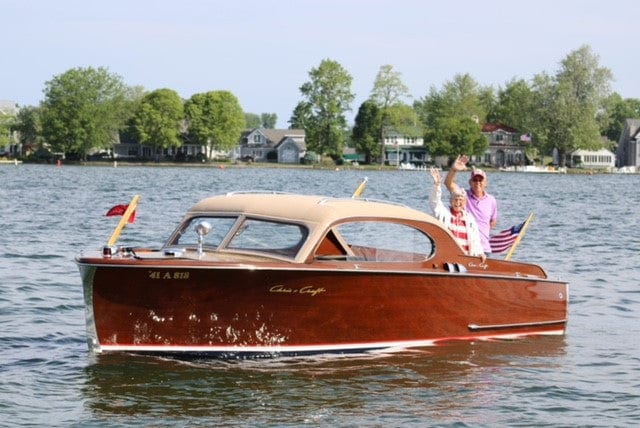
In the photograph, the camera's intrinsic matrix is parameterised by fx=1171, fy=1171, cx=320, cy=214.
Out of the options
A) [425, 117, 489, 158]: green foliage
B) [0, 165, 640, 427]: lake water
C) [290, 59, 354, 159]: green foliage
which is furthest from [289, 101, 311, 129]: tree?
[0, 165, 640, 427]: lake water

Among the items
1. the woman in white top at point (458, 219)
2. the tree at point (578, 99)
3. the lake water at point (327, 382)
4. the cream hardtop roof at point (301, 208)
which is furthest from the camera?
the tree at point (578, 99)

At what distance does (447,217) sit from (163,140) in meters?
135

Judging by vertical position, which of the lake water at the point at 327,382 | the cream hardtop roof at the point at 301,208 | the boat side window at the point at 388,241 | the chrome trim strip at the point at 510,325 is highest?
the cream hardtop roof at the point at 301,208

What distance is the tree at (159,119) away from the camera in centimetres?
14838

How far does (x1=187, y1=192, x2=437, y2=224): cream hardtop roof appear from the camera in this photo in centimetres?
1418

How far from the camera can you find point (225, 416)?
467 inches

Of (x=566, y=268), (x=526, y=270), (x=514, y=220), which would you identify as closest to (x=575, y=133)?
(x=514, y=220)

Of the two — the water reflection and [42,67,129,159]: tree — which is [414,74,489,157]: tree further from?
the water reflection

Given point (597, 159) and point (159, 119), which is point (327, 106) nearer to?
point (159, 119)

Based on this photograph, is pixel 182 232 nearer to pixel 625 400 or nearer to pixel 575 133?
pixel 625 400

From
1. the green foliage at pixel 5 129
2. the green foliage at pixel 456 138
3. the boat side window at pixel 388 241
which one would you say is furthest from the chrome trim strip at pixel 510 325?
the green foliage at pixel 5 129

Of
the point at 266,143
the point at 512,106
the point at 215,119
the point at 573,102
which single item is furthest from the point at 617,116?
the point at 215,119

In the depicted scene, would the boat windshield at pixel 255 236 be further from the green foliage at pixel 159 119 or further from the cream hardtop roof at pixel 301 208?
the green foliage at pixel 159 119

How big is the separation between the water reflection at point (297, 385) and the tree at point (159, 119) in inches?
5338
